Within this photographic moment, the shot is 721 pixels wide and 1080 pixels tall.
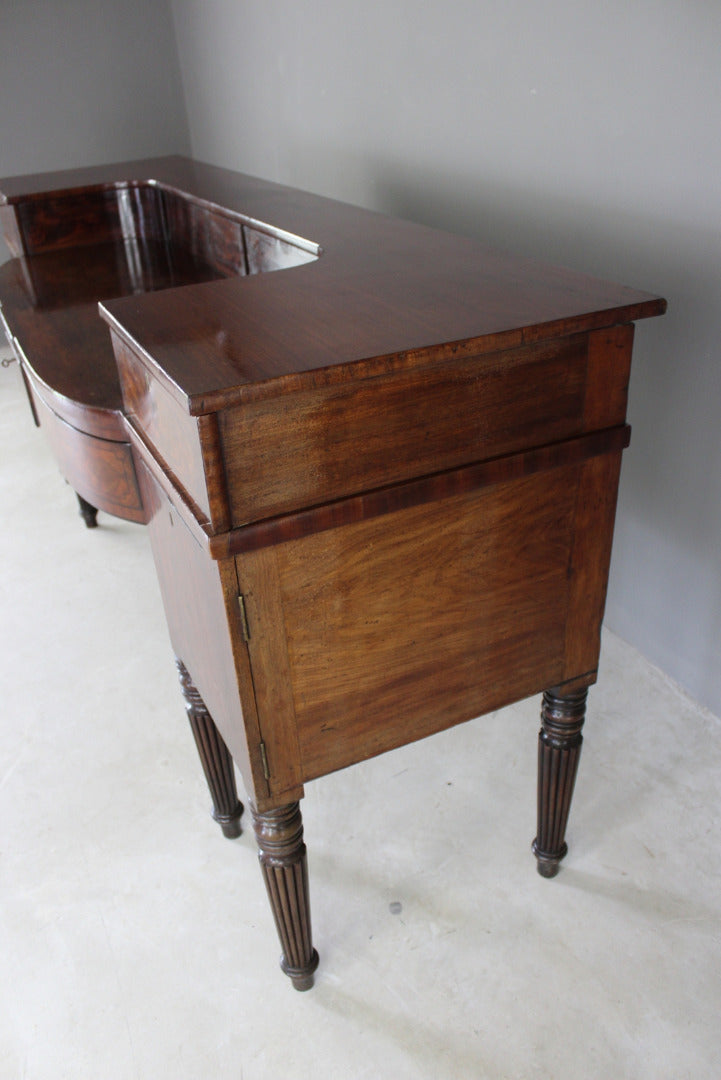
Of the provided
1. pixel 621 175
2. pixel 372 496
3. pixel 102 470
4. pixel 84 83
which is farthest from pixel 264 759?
pixel 84 83

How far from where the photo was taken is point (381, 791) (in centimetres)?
178

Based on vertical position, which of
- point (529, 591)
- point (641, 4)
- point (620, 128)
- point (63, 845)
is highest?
point (641, 4)

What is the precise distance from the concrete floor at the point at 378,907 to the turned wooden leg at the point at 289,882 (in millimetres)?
70

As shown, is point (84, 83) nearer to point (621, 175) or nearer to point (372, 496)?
point (621, 175)

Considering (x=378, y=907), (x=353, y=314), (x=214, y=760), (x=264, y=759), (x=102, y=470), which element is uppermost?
(x=353, y=314)

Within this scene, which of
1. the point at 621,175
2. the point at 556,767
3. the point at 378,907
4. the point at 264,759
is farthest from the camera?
the point at 621,175

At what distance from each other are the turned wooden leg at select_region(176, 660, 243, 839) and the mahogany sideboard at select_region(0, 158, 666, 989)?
0.12 feet

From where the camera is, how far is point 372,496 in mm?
1007

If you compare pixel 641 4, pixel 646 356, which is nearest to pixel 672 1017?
pixel 646 356

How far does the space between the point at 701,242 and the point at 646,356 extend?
280 millimetres

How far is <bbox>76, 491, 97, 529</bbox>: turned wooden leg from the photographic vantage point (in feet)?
9.20

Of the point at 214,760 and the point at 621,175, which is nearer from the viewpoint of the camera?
the point at 214,760

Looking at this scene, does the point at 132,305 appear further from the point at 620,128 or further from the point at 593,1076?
the point at 593,1076

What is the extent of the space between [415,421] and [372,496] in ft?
0.32
